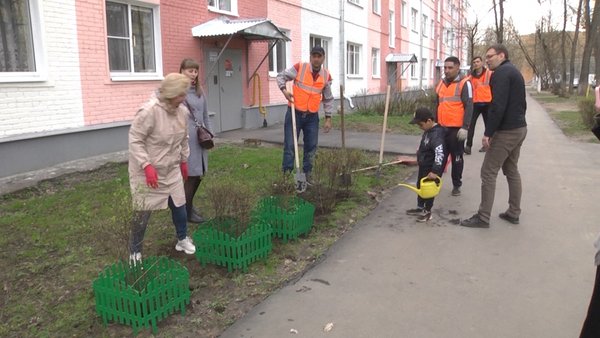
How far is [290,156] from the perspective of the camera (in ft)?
20.9

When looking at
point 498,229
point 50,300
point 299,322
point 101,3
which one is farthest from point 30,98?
point 498,229

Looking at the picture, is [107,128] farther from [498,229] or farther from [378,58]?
[378,58]

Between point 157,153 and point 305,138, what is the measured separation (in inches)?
120

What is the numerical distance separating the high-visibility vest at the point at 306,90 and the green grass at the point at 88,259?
1216 mm

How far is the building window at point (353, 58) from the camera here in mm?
20828

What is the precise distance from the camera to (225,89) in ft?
40.8

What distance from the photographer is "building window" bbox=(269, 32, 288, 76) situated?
48.6ft

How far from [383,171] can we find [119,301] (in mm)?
5565

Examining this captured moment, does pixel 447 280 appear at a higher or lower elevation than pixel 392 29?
lower

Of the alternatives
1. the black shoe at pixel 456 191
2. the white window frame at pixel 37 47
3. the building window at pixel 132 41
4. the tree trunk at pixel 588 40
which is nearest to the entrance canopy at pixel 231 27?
the building window at pixel 132 41

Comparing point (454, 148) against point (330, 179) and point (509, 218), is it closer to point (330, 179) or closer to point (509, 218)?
point (509, 218)

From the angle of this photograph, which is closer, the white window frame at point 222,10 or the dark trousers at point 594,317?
the dark trousers at point 594,317

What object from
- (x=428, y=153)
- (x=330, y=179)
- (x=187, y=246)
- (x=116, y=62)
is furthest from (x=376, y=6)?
(x=187, y=246)

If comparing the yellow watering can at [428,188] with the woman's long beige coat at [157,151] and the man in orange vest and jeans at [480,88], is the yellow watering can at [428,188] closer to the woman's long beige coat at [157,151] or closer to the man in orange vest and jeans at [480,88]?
the woman's long beige coat at [157,151]
